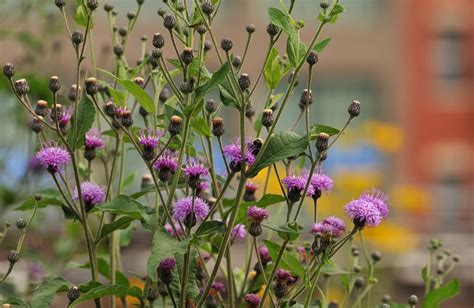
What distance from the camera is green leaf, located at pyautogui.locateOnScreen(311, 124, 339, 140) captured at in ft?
4.65

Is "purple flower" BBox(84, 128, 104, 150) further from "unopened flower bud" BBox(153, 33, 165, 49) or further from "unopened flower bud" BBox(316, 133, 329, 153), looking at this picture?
"unopened flower bud" BBox(316, 133, 329, 153)

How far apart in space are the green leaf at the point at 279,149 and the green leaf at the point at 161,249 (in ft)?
0.41

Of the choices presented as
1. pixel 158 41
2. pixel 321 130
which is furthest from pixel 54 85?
pixel 321 130

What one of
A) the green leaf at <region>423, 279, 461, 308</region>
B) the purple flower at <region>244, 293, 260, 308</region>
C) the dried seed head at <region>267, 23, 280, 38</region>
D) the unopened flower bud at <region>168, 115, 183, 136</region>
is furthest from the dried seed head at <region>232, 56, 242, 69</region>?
the green leaf at <region>423, 279, 461, 308</region>

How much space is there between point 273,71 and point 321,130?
0.12 meters

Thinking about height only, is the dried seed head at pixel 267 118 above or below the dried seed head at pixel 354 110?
below

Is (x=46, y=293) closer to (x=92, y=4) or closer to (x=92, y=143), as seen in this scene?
(x=92, y=143)

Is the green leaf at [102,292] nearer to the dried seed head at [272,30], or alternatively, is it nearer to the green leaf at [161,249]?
the green leaf at [161,249]

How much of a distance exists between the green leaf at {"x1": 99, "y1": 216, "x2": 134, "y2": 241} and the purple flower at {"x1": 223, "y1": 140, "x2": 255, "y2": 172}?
0.18 metres

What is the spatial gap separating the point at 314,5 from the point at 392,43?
2565mm

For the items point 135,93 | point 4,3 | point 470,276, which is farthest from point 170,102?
point 470,276

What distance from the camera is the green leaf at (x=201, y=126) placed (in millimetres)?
1375

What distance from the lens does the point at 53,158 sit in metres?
1.45

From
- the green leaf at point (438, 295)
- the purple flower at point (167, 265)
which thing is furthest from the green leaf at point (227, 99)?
the green leaf at point (438, 295)
